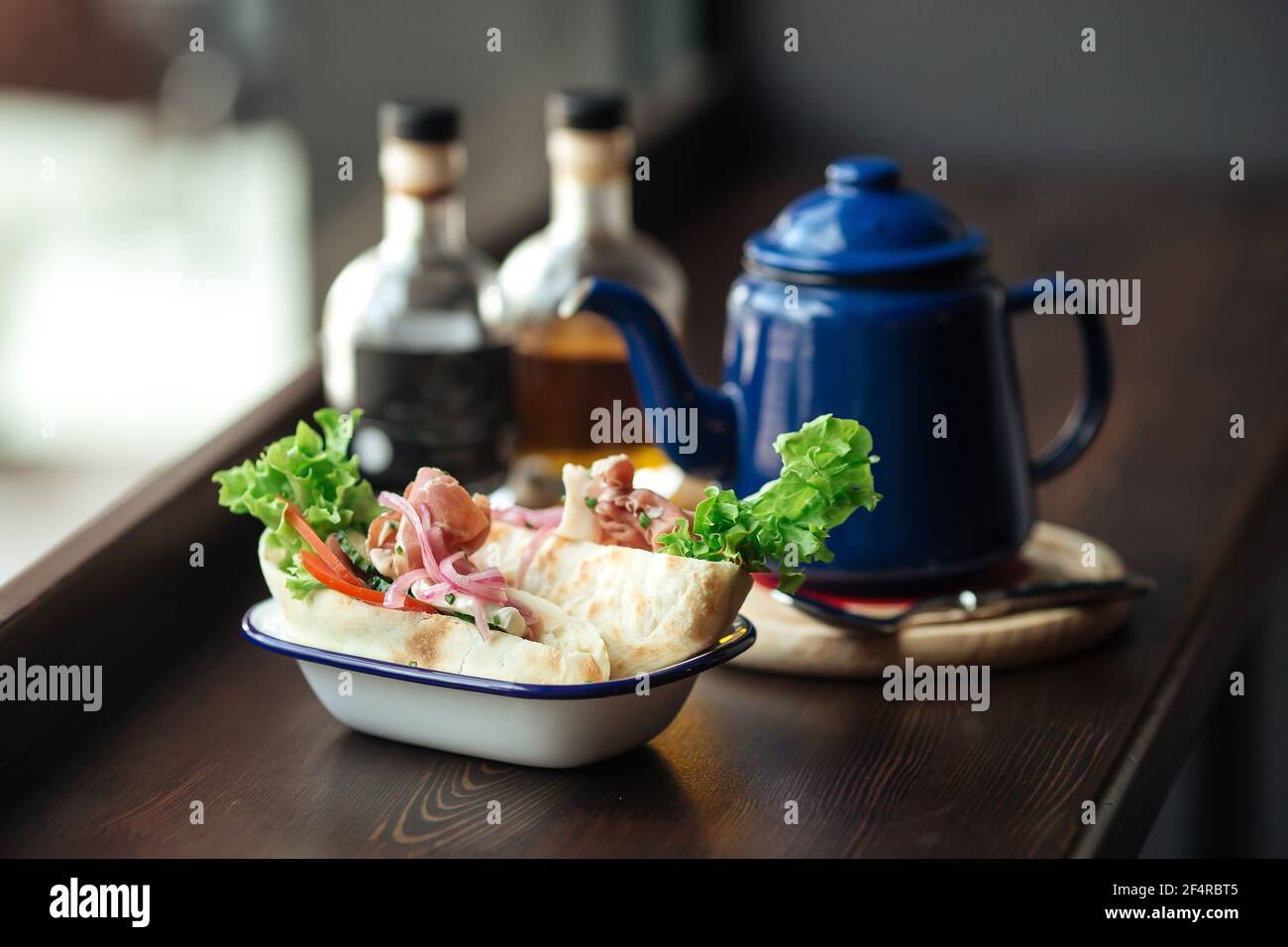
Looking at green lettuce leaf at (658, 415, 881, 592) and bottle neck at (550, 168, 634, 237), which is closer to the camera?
green lettuce leaf at (658, 415, 881, 592)

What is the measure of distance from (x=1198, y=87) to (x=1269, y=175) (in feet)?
0.59

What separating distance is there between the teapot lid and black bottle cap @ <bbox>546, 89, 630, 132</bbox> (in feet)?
0.84

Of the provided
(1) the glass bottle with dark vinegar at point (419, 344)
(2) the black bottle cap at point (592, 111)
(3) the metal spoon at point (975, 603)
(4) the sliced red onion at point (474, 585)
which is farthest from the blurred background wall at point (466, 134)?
(4) the sliced red onion at point (474, 585)

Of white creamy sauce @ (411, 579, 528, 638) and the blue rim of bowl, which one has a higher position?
white creamy sauce @ (411, 579, 528, 638)

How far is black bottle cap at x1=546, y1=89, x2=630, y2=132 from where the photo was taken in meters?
1.32

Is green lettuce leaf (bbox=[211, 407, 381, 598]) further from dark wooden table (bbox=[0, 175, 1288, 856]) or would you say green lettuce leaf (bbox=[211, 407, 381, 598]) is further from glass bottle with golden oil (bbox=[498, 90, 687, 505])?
glass bottle with golden oil (bbox=[498, 90, 687, 505])

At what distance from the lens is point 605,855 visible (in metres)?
0.83

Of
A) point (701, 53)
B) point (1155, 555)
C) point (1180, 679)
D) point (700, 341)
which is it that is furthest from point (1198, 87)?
point (1180, 679)

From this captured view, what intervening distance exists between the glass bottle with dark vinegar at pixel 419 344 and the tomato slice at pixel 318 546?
39 cm

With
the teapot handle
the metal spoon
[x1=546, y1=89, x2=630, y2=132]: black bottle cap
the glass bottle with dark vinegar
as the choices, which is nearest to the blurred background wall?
the glass bottle with dark vinegar

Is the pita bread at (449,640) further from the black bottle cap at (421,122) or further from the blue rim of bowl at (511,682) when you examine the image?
the black bottle cap at (421,122)

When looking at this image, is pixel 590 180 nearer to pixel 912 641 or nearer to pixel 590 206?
pixel 590 206

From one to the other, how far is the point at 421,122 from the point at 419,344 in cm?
18

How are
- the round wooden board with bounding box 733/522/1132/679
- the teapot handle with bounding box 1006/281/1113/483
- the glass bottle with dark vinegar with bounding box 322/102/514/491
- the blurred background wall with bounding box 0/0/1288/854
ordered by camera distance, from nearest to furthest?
1. the round wooden board with bounding box 733/522/1132/679
2. the teapot handle with bounding box 1006/281/1113/483
3. the glass bottle with dark vinegar with bounding box 322/102/514/491
4. the blurred background wall with bounding box 0/0/1288/854
